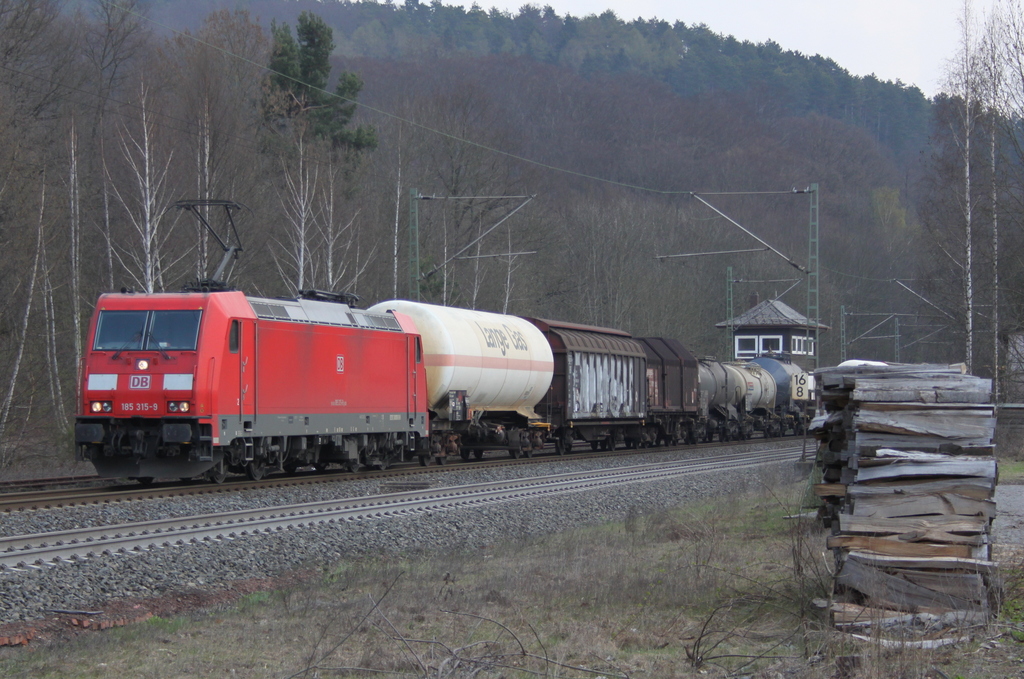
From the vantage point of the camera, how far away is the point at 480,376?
24.0 m

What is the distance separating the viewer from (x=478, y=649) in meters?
7.23

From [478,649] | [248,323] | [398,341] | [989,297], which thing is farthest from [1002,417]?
[478,649]

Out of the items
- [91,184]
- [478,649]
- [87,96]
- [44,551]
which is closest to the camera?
[478,649]

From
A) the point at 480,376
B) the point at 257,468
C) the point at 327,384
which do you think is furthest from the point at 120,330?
the point at 480,376

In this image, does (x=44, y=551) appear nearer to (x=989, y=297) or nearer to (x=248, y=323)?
(x=248, y=323)

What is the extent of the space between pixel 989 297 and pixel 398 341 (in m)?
26.1

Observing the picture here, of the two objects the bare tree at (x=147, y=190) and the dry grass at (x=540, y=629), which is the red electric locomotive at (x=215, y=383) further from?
the bare tree at (x=147, y=190)

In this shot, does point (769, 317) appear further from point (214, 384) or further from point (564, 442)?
point (214, 384)

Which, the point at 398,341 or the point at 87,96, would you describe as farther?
the point at 87,96

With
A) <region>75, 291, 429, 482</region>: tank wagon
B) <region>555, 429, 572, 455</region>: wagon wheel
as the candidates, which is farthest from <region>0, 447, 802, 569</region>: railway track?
<region>555, 429, 572, 455</region>: wagon wheel

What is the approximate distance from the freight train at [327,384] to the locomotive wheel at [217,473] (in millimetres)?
37

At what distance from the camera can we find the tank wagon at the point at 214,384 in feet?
53.6

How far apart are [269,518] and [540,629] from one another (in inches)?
271

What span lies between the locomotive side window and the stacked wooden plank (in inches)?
486
